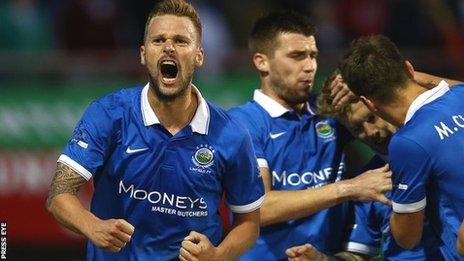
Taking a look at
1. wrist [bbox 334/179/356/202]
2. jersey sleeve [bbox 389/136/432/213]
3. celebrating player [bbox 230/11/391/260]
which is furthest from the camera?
celebrating player [bbox 230/11/391/260]

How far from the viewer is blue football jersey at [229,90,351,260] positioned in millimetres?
7117

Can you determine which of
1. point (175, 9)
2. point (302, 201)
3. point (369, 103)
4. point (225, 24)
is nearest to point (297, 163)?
point (302, 201)

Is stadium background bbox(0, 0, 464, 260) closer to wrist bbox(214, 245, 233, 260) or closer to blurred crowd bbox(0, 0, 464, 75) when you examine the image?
blurred crowd bbox(0, 0, 464, 75)

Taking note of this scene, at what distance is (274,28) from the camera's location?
763cm

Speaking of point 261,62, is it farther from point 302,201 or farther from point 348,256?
point 348,256

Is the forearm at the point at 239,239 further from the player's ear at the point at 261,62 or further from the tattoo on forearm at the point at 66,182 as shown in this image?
the player's ear at the point at 261,62

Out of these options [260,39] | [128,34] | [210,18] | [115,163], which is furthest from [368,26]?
[115,163]

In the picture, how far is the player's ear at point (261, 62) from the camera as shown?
300 inches

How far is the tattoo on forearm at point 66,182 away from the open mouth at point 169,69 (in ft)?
2.39

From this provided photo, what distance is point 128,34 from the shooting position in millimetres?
13438

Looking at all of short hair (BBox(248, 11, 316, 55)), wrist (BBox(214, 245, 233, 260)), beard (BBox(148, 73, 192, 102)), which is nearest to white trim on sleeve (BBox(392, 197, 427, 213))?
wrist (BBox(214, 245, 233, 260))

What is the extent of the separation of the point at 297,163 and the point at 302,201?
0.39 metres

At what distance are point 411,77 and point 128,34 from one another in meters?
7.59

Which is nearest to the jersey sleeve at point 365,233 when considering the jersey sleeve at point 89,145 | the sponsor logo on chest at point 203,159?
the sponsor logo on chest at point 203,159
